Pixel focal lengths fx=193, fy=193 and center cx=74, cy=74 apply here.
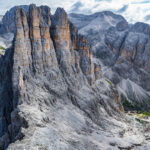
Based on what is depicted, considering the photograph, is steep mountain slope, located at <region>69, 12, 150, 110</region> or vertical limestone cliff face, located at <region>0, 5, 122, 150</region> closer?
vertical limestone cliff face, located at <region>0, 5, 122, 150</region>

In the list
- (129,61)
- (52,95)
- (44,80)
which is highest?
(44,80)

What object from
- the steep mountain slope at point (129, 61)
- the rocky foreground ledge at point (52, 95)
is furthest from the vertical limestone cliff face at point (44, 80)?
the steep mountain slope at point (129, 61)

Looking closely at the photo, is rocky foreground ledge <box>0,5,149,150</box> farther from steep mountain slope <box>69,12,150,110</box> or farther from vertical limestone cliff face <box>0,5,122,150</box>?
steep mountain slope <box>69,12,150,110</box>

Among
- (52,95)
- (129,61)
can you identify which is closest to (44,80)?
(52,95)

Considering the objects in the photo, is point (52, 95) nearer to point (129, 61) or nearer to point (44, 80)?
point (44, 80)

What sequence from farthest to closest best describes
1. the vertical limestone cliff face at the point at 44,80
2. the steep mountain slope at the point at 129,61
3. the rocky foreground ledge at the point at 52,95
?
the steep mountain slope at the point at 129,61 → the vertical limestone cliff face at the point at 44,80 → the rocky foreground ledge at the point at 52,95

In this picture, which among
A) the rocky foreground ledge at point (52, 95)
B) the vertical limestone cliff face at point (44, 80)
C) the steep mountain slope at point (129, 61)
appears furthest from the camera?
the steep mountain slope at point (129, 61)

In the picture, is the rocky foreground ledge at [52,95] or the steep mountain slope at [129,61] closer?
the rocky foreground ledge at [52,95]

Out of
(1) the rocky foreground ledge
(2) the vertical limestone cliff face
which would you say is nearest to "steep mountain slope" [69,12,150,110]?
(1) the rocky foreground ledge

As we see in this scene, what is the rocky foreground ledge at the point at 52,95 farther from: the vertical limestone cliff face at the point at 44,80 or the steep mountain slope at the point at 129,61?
the steep mountain slope at the point at 129,61
